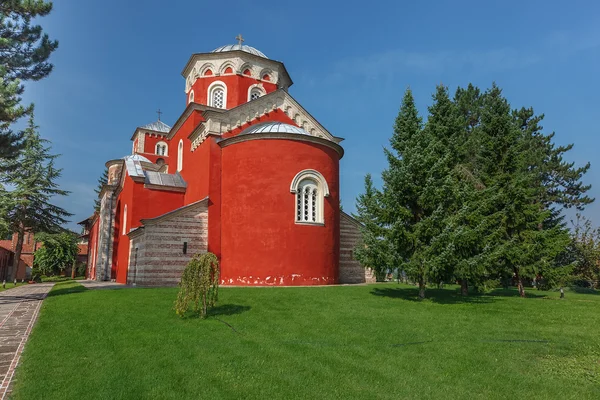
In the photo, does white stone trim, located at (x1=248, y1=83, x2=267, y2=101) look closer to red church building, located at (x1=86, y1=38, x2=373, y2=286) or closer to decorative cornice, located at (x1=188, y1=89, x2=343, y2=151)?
red church building, located at (x1=86, y1=38, x2=373, y2=286)

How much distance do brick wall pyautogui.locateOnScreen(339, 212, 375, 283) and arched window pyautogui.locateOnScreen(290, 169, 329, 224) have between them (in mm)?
2826

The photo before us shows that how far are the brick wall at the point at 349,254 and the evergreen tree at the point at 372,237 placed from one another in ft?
19.9

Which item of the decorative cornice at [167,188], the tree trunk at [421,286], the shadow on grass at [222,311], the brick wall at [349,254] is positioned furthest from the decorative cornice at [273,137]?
the shadow on grass at [222,311]

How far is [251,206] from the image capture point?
16.2m

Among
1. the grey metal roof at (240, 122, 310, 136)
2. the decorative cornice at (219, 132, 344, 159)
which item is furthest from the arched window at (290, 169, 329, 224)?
the grey metal roof at (240, 122, 310, 136)

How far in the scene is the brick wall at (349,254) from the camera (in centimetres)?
1872

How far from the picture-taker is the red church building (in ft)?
52.0

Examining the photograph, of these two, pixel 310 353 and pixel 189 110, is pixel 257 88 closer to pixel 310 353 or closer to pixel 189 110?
pixel 189 110

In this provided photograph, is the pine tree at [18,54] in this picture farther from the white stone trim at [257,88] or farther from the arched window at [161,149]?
the arched window at [161,149]

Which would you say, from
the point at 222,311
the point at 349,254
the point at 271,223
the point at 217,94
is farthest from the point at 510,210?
the point at 217,94

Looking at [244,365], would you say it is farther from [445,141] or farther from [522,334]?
[445,141]

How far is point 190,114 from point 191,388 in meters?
17.4

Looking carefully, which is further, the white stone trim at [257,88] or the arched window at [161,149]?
the arched window at [161,149]

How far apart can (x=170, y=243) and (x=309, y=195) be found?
5.82 metres
